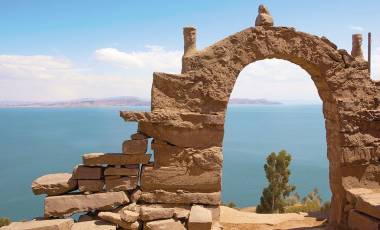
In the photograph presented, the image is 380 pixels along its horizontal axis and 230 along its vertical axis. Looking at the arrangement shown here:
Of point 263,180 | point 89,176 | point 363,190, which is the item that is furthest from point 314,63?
point 263,180

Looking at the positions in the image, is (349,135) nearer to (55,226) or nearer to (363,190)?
(363,190)

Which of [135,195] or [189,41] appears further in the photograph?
[189,41]

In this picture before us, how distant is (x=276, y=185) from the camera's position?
18.6 metres

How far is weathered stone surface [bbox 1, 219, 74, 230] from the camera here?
5.53m

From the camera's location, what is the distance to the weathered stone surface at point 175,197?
6645mm

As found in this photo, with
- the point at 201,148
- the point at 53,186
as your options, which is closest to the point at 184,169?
the point at 201,148

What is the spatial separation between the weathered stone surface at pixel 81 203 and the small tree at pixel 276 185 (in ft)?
42.5

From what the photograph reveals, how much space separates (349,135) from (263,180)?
49.2 m

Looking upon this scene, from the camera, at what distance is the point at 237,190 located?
4822 cm

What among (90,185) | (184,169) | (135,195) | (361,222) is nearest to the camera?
(90,185)

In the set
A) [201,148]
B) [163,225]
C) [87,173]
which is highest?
[201,148]

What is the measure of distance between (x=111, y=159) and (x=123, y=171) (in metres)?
0.30

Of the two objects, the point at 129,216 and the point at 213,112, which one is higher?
the point at 213,112

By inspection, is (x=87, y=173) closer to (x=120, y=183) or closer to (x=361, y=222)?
(x=120, y=183)
